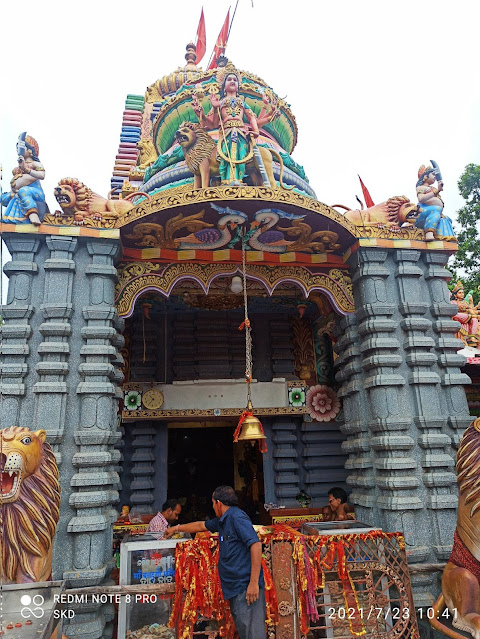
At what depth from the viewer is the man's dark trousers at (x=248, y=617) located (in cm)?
378

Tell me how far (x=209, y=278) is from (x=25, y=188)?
2.99m

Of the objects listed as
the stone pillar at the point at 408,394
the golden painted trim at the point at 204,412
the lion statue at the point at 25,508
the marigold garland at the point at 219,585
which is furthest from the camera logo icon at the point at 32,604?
the golden painted trim at the point at 204,412

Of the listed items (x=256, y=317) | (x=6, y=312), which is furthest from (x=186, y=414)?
(x=6, y=312)

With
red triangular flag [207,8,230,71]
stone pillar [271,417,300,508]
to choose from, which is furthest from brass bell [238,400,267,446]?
red triangular flag [207,8,230,71]

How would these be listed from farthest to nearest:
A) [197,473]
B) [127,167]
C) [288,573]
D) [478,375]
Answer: [127,167]
[197,473]
[478,375]
[288,573]

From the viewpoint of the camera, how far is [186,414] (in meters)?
9.37

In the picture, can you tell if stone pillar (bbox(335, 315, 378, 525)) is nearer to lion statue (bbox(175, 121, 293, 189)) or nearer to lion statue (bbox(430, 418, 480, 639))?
lion statue (bbox(430, 418, 480, 639))

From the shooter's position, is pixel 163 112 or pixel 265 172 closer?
pixel 265 172

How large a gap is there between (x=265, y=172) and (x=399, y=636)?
652cm

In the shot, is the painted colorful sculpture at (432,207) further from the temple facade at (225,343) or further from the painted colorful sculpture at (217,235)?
the painted colorful sculpture at (217,235)

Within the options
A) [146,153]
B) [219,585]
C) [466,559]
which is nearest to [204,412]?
[219,585]

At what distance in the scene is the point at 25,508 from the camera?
436cm

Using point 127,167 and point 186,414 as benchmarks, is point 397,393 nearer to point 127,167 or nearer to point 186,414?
point 186,414

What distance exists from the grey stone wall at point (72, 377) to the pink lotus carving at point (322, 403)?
4.90 m
